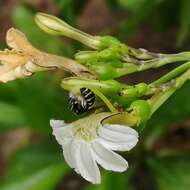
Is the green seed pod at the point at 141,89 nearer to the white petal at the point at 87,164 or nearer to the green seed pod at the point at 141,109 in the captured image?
the green seed pod at the point at 141,109

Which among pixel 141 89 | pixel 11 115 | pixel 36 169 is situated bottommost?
pixel 36 169

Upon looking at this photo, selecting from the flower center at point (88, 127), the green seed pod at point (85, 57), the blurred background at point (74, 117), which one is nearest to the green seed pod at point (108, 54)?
the green seed pod at point (85, 57)

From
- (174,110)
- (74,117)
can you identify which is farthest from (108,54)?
(174,110)

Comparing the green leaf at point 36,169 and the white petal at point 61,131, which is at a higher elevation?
the white petal at point 61,131

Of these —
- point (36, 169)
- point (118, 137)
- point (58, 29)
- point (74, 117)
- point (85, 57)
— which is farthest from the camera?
point (36, 169)

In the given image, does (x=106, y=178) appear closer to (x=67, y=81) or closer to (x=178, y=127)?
(x=178, y=127)

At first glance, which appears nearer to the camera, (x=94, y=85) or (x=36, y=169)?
(x=94, y=85)

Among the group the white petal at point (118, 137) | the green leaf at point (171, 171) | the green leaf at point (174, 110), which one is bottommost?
the green leaf at point (171, 171)

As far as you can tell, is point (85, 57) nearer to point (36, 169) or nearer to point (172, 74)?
point (172, 74)
